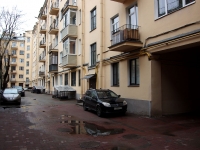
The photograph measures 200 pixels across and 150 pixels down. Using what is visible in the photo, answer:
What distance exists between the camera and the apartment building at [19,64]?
7200 centimetres

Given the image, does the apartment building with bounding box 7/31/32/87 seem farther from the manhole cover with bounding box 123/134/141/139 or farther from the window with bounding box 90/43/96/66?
the manhole cover with bounding box 123/134/141/139

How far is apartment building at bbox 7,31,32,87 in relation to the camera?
7200cm

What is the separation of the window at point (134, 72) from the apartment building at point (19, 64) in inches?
2587

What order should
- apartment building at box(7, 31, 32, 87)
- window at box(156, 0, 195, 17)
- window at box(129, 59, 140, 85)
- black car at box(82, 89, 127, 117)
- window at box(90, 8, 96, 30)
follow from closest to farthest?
window at box(156, 0, 195, 17) < black car at box(82, 89, 127, 117) < window at box(129, 59, 140, 85) < window at box(90, 8, 96, 30) < apartment building at box(7, 31, 32, 87)

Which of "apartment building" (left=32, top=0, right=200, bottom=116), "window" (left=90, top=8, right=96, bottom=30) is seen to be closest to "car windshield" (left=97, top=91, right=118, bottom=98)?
"apartment building" (left=32, top=0, right=200, bottom=116)

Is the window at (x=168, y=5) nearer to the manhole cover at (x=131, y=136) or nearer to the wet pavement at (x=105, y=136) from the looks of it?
the wet pavement at (x=105, y=136)

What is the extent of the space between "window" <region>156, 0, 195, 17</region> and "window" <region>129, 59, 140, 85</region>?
10.4 ft

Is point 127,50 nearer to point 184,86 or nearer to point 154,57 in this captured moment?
point 154,57

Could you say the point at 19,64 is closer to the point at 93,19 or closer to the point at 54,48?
the point at 54,48

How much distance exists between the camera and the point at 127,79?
12.4m

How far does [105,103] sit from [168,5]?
19.6 feet

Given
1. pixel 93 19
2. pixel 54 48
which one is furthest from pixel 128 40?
pixel 54 48

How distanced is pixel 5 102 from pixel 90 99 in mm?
9068

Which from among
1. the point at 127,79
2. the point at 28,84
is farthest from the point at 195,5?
the point at 28,84
